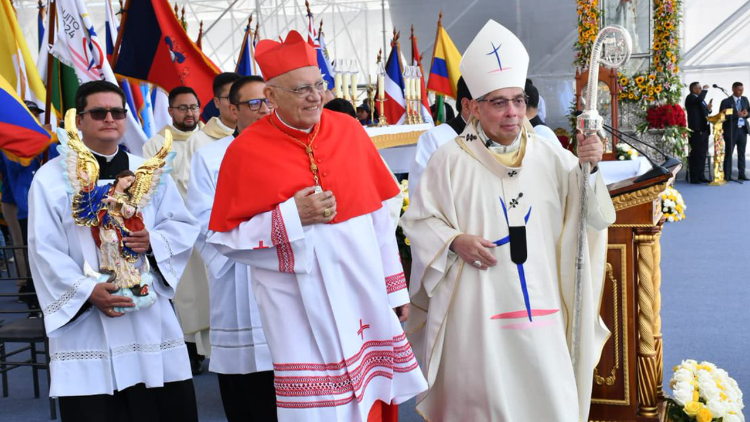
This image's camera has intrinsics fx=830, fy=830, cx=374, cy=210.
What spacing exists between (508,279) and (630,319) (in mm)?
845

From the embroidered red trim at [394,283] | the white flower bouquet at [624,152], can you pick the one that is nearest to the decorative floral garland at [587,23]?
the white flower bouquet at [624,152]

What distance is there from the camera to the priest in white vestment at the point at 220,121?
183 inches

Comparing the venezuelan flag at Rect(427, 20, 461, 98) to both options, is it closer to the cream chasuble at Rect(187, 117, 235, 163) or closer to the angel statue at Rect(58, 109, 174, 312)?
the cream chasuble at Rect(187, 117, 235, 163)

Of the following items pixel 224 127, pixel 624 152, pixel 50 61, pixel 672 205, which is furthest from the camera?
pixel 624 152

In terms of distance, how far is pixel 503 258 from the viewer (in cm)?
329

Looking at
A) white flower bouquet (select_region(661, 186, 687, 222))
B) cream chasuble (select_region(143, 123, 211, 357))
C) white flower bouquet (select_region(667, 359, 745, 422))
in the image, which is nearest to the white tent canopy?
white flower bouquet (select_region(661, 186, 687, 222))

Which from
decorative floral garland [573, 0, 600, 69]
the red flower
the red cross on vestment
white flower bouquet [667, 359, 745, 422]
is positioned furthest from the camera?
the red flower

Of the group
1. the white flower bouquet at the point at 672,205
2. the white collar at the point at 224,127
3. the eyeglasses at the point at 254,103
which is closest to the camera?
the eyeglasses at the point at 254,103

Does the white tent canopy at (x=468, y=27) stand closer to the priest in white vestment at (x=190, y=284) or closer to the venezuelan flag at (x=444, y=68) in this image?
the venezuelan flag at (x=444, y=68)

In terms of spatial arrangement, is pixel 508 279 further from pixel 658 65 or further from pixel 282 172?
pixel 658 65

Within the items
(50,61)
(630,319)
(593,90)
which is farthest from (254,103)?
(630,319)

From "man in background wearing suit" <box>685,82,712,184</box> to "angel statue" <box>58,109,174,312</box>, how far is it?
14.4 m

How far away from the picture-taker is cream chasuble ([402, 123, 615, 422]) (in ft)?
10.7

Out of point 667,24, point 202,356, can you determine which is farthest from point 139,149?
point 667,24
